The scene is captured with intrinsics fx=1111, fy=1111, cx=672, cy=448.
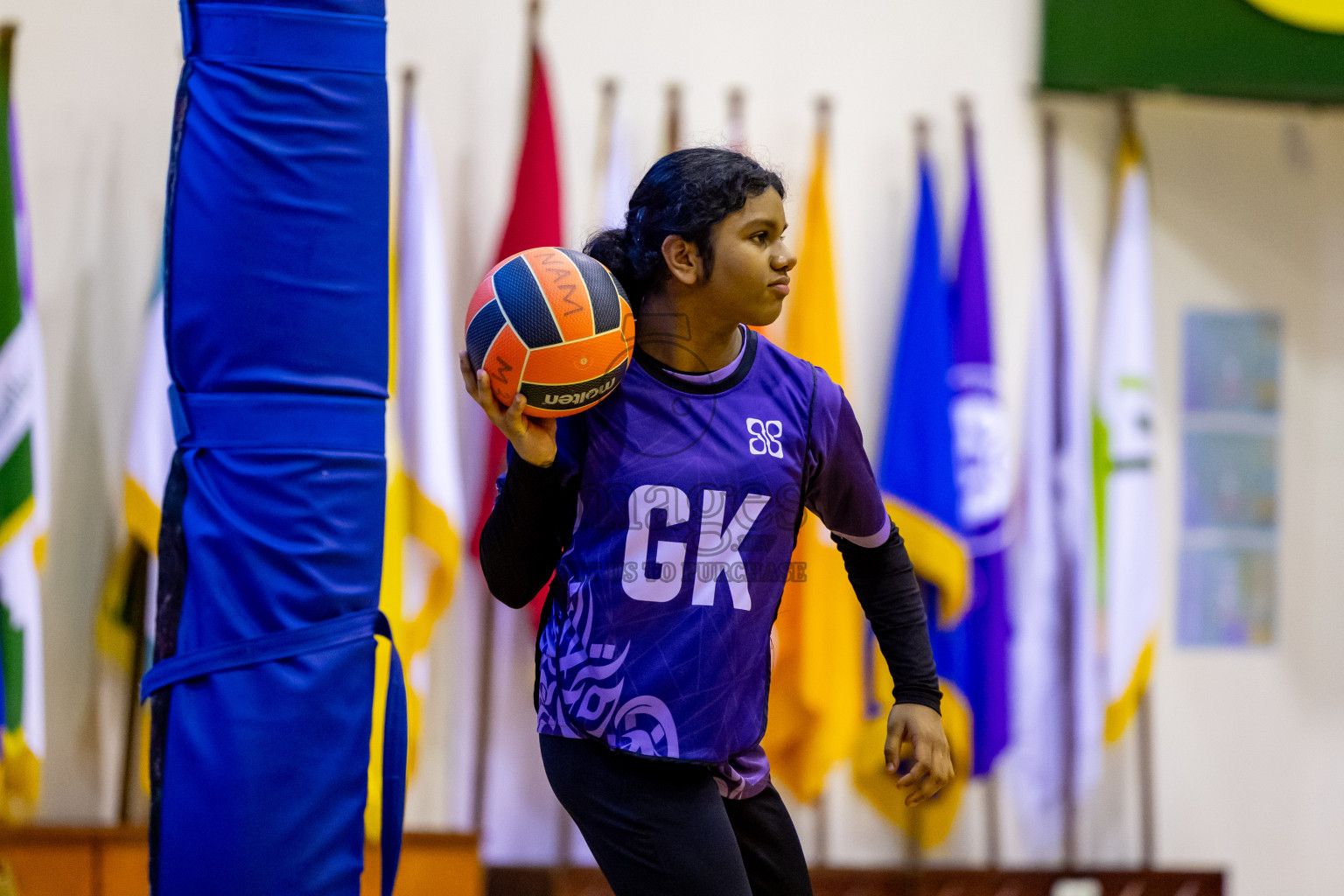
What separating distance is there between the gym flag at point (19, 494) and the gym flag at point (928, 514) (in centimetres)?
244

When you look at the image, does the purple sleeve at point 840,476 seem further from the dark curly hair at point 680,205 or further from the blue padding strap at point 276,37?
the blue padding strap at point 276,37

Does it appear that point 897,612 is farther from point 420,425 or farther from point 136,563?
point 136,563

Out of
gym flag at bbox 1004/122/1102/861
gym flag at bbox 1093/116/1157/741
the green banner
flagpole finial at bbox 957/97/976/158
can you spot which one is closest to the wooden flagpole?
gym flag at bbox 1004/122/1102/861

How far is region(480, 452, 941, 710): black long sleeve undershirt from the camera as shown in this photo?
4.93 feet

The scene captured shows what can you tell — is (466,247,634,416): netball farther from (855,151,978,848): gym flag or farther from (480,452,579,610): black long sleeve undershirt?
(855,151,978,848): gym flag

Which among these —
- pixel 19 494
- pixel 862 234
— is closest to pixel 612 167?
pixel 862 234

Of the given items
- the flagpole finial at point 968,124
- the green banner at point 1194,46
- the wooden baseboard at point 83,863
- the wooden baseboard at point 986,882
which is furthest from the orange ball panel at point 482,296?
the green banner at point 1194,46

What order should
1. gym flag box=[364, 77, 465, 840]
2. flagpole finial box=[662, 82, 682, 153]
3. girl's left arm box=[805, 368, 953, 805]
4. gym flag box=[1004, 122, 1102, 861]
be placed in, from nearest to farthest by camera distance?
girl's left arm box=[805, 368, 953, 805], gym flag box=[364, 77, 465, 840], flagpole finial box=[662, 82, 682, 153], gym flag box=[1004, 122, 1102, 861]

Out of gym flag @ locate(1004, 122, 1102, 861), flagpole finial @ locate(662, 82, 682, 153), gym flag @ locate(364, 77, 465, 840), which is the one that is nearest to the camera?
gym flag @ locate(364, 77, 465, 840)

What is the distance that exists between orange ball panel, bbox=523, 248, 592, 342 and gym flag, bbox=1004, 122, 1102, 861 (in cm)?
265

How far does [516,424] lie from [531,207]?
2.11 meters

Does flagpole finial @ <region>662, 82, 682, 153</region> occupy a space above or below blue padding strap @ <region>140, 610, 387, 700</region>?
above

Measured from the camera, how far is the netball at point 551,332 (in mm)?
1442

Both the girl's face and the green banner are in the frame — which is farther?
the green banner
